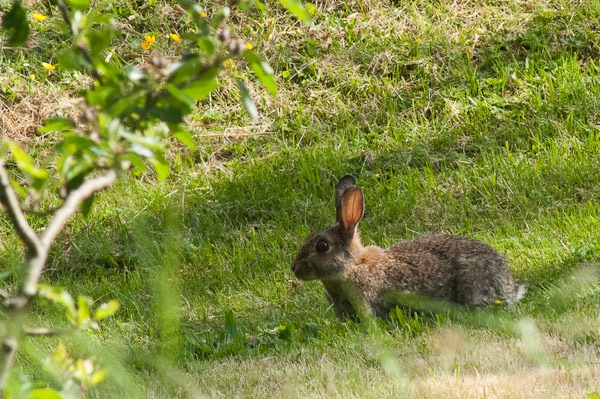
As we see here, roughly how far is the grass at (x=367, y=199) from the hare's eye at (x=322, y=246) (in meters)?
0.45

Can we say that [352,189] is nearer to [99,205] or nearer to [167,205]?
[167,205]

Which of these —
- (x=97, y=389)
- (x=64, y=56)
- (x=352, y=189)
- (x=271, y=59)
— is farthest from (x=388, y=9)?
(x=64, y=56)

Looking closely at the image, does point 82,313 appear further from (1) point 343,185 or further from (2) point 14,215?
(1) point 343,185

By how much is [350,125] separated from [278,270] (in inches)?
85.7

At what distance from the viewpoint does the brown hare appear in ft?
20.6

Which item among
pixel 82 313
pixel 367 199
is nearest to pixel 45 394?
pixel 82 313

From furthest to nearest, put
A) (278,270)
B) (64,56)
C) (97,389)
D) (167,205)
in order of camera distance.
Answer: (167,205) → (278,270) → (97,389) → (64,56)

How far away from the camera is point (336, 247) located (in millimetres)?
6535

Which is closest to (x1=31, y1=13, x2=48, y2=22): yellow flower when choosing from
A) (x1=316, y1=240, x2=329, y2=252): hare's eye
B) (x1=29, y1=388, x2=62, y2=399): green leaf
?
→ (x1=316, y1=240, x2=329, y2=252): hare's eye

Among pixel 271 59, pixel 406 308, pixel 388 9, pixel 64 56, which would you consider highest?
pixel 64 56

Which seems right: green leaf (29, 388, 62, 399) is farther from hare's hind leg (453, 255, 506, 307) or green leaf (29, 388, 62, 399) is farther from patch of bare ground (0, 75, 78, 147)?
patch of bare ground (0, 75, 78, 147)

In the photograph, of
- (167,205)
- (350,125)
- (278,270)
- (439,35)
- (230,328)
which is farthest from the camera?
(439,35)

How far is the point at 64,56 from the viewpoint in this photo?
225cm

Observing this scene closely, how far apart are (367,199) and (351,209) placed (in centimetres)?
166
